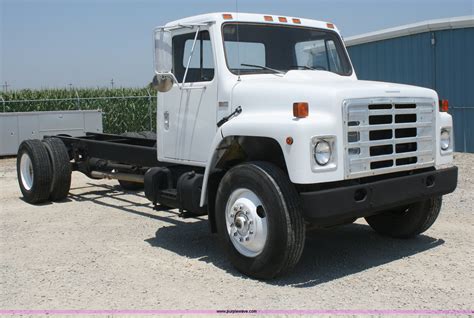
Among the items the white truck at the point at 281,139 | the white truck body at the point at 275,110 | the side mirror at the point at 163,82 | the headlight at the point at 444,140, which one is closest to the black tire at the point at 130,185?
the white truck at the point at 281,139

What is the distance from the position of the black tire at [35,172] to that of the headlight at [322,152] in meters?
5.62

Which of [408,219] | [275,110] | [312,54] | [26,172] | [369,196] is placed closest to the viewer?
[369,196]

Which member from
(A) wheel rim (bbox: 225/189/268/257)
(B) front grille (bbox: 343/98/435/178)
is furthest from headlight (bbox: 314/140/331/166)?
(A) wheel rim (bbox: 225/189/268/257)

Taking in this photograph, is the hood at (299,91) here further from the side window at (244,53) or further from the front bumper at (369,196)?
the front bumper at (369,196)

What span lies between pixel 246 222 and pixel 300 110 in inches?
44.1

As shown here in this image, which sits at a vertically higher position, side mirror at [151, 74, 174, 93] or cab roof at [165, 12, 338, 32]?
cab roof at [165, 12, 338, 32]

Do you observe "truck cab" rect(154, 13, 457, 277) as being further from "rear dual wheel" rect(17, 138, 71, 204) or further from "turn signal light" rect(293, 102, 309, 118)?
"rear dual wheel" rect(17, 138, 71, 204)

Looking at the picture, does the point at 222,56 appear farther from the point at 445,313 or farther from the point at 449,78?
A: the point at 449,78

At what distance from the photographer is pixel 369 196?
4879mm

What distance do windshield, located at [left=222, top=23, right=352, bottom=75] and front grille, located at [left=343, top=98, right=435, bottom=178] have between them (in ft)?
4.36

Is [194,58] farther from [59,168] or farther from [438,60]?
[438,60]

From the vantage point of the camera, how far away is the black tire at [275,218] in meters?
4.73

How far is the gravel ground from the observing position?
15.2 ft

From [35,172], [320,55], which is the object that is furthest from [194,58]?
[35,172]
